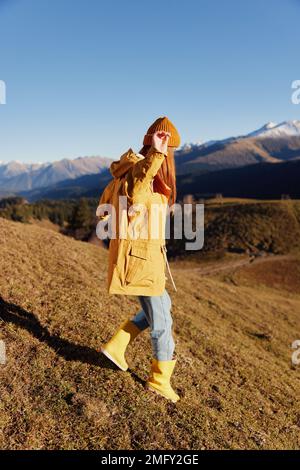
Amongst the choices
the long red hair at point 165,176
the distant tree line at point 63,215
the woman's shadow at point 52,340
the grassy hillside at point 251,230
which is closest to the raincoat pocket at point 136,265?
the long red hair at point 165,176

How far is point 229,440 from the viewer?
19.1 feet

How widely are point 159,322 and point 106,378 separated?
5.48 feet

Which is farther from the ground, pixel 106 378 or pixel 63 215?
pixel 63 215

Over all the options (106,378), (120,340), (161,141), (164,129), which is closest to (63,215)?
(106,378)

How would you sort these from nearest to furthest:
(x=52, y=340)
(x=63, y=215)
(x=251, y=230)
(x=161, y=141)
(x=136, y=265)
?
(x=161, y=141) → (x=136, y=265) → (x=52, y=340) → (x=251, y=230) → (x=63, y=215)

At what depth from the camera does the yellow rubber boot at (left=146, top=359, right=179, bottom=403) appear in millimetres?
6105

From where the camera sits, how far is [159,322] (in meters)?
5.80

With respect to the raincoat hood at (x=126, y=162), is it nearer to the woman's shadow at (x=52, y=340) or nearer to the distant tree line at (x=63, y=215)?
the woman's shadow at (x=52, y=340)

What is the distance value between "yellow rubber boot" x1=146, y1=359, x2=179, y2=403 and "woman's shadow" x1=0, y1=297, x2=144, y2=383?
1.64 ft

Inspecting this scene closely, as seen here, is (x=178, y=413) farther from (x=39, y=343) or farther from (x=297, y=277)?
(x=297, y=277)

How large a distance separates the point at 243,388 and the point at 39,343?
453 centimetres

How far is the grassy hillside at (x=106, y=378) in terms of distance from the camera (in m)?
5.53

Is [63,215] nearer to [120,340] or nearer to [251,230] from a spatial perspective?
[251,230]

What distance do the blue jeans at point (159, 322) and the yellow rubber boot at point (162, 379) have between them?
0.14 meters
